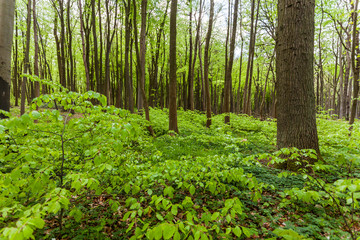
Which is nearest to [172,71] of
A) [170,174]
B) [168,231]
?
[170,174]

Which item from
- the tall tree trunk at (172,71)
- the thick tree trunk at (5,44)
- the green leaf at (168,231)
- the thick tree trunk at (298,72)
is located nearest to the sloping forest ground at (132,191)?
the green leaf at (168,231)

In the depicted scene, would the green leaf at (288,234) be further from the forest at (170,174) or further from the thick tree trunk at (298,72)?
the thick tree trunk at (298,72)

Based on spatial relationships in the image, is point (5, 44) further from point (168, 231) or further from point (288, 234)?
point (288, 234)

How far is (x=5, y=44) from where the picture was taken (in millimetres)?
4031

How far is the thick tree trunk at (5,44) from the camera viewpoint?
13.1 ft

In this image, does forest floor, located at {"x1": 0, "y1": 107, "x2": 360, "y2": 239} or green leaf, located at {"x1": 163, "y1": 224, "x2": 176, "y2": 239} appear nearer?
green leaf, located at {"x1": 163, "y1": 224, "x2": 176, "y2": 239}

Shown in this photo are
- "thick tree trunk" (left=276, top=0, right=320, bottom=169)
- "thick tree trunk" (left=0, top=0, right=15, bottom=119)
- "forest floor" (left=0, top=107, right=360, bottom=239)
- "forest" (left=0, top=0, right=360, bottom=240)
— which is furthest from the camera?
"thick tree trunk" (left=0, top=0, right=15, bottom=119)

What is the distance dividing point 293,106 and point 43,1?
19606 mm

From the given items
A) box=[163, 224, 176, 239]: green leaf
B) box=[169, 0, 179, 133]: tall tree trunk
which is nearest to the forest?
box=[163, 224, 176, 239]: green leaf

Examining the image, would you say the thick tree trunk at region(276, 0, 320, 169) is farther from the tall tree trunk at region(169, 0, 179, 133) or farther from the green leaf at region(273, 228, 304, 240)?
the tall tree trunk at region(169, 0, 179, 133)

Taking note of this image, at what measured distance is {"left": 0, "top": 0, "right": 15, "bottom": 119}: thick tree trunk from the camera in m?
4.00

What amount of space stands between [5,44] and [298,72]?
22.8 feet

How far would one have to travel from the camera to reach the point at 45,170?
1.67 metres

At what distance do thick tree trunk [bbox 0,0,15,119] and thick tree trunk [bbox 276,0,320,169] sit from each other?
662cm
